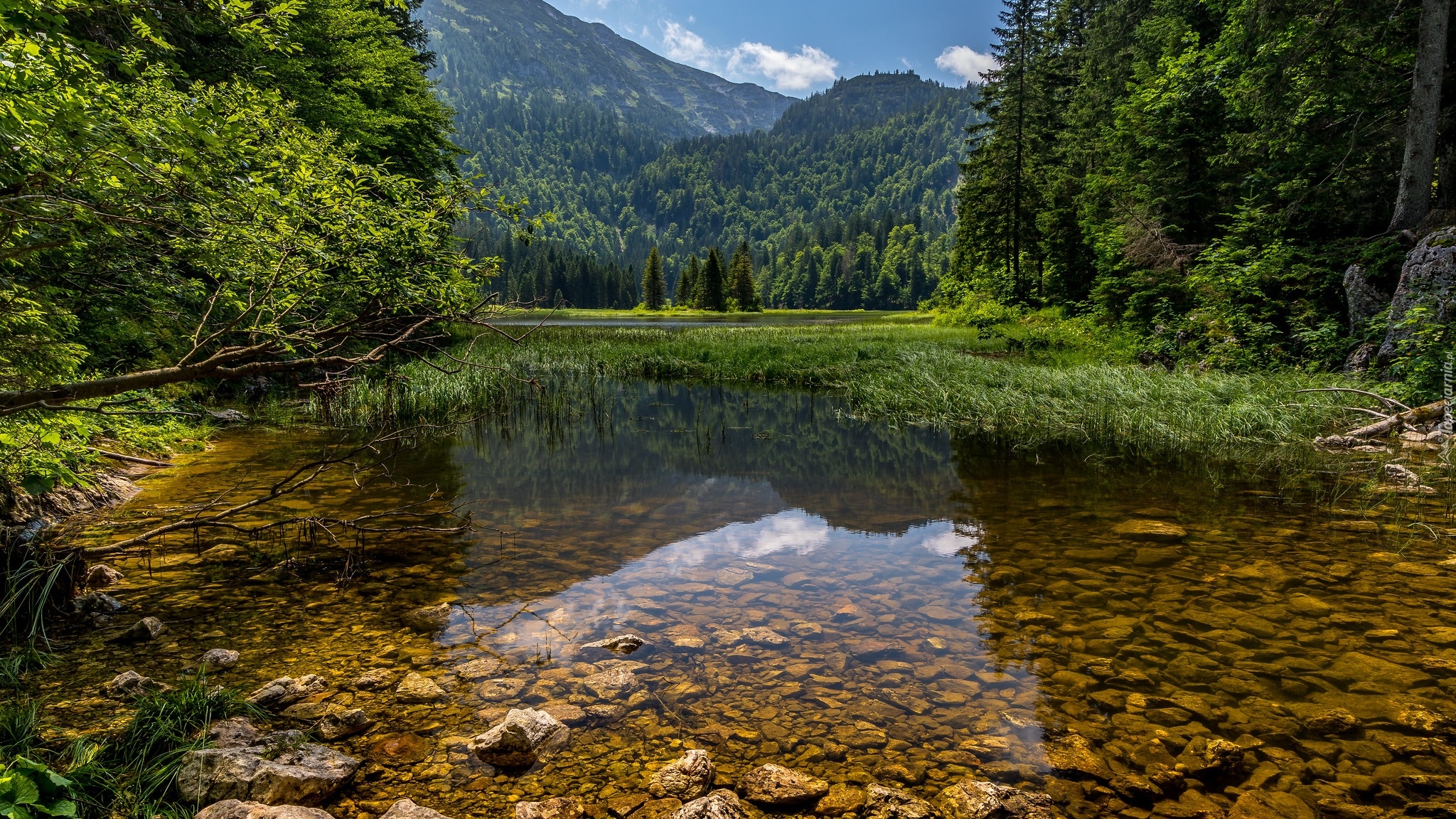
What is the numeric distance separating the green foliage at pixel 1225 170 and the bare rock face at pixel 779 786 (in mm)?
13950

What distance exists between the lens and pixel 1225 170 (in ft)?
64.8

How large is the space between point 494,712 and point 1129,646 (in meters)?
4.77

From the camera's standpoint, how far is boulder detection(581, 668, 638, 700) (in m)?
4.43

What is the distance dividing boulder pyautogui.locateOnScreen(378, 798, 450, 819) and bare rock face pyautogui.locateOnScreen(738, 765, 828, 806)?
1.57 m

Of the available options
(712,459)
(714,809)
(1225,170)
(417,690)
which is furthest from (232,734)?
(1225,170)

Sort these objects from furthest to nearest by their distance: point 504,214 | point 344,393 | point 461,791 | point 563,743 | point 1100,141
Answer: point 1100,141
point 344,393
point 504,214
point 563,743
point 461,791

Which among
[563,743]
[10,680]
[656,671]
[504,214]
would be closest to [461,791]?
[563,743]

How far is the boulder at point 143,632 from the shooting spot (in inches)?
187

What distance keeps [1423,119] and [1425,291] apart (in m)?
4.76

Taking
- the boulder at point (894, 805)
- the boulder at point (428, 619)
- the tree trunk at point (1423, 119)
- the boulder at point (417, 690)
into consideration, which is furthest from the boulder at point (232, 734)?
the tree trunk at point (1423, 119)

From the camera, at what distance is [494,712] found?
4164 millimetres

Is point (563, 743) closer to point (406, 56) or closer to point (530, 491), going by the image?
point (530, 491)

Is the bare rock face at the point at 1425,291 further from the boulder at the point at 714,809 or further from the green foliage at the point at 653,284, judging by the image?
the green foliage at the point at 653,284

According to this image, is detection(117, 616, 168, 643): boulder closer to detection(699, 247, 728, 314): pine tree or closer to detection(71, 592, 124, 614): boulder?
detection(71, 592, 124, 614): boulder
